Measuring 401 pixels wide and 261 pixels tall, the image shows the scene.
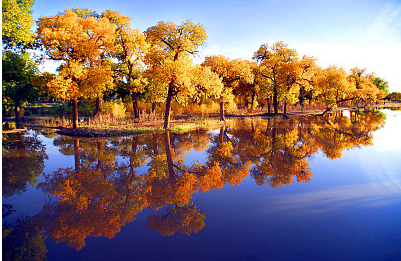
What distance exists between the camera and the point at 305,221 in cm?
562

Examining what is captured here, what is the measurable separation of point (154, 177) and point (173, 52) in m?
15.4

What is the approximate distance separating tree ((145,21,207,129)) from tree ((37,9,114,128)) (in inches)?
163

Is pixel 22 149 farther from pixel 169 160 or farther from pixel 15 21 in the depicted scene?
pixel 15 21

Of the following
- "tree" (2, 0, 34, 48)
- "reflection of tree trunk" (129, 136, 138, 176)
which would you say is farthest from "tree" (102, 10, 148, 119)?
"reflection of tree trunk" (129, 136, 138, 176)

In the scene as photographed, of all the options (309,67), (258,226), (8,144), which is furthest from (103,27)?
(309,67)

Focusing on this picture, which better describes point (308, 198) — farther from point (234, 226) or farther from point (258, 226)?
point (234, 226)

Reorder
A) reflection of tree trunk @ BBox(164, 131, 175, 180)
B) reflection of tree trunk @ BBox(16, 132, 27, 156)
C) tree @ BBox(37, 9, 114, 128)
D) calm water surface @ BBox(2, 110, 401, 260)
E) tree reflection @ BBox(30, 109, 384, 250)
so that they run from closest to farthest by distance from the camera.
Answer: calm water surface @ BBox(2, 110, 401, 260) < tree reflection @ BBox(30, 109, 384, 250) < reflection of tree trunk @ BBox(164, 131, 175, 180) < reflection of tree trunk @ BBox(16, 132, 27, 156) < tree @ BBox(37, 9, 114, 128)

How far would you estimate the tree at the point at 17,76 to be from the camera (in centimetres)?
2391

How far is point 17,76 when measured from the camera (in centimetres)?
2541

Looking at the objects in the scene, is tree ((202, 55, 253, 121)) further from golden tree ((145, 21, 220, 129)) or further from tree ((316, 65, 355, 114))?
tree ((316, 65, 355, 114))

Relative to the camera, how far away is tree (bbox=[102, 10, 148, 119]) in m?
26.0

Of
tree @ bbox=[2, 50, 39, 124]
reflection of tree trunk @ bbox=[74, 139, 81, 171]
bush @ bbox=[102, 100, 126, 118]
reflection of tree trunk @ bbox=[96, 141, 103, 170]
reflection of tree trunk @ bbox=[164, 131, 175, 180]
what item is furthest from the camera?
bush @ bbox=[102, 100, 126, 118]

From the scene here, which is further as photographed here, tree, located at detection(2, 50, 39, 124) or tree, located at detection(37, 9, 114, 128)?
tree, located at detection(2, 50, 39, 124)

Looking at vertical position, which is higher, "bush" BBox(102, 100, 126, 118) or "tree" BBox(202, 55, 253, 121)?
"tree" BBox(202, 55, 253, 121)
